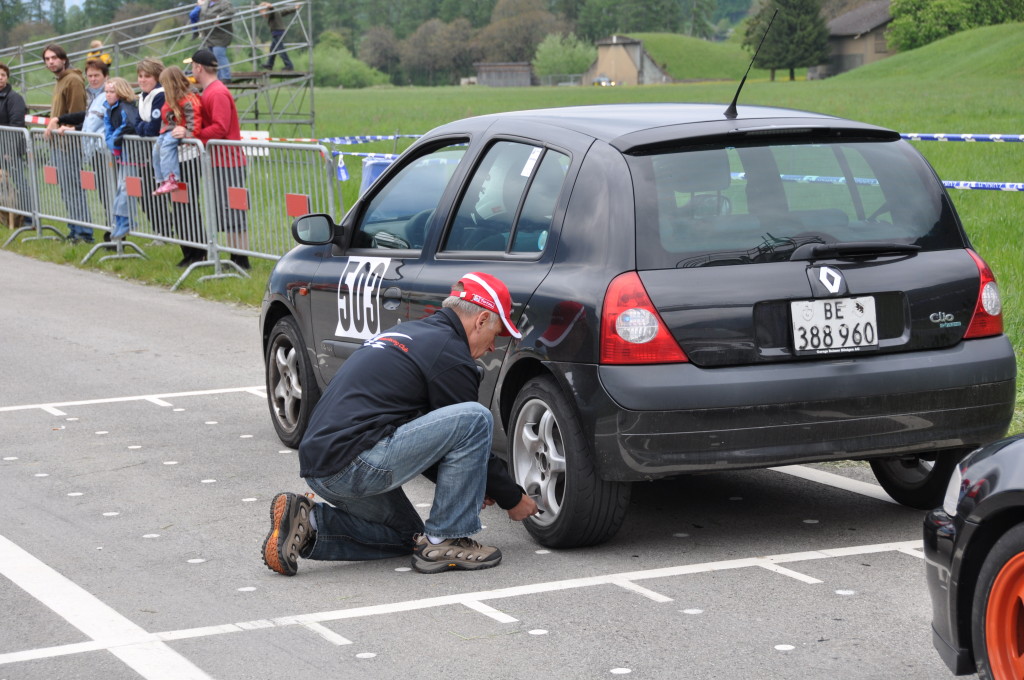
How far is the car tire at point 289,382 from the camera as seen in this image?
294 inches

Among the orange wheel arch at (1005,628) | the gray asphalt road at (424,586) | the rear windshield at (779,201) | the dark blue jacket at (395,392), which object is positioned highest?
the rear windshield at (779,201)

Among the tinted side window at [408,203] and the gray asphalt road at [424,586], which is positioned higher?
the tinted side window at [408,203]

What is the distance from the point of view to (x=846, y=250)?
542 cm

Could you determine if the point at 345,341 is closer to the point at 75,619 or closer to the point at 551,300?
the point at 551,300

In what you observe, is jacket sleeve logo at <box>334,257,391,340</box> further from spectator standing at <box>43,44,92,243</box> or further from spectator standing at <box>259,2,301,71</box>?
spectator standing at <box>259,2,301,71</box>

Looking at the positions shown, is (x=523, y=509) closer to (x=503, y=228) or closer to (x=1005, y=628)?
(x=503, y=228)

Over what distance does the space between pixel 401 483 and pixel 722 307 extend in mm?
1325

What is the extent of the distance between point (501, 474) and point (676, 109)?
1.79 metres

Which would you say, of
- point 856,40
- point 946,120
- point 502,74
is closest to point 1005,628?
point 946,120

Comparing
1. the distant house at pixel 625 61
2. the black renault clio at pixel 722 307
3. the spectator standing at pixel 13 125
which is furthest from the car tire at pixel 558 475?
the distant house at pixel 625 61

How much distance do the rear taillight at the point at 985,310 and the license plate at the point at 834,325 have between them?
476 mm

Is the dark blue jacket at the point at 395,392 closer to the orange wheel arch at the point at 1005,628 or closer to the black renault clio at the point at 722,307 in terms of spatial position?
the black renault clio at the point at 722,307

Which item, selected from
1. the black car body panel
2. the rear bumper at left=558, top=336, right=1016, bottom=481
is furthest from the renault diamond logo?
the black car body panel

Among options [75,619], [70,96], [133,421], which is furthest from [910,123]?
[75,619]
